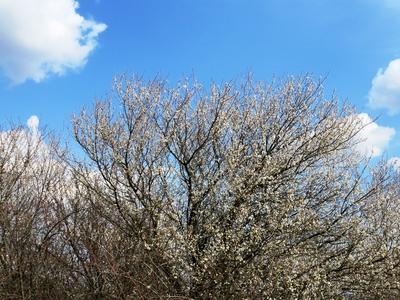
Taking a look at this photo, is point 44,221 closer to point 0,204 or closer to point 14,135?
point 0,204

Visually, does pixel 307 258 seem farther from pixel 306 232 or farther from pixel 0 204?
pixel 0 204

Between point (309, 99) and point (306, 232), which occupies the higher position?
point (309, 99)

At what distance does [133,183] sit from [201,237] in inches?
101

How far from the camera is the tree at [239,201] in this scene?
1307 centimetres

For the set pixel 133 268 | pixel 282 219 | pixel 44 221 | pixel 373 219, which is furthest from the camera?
pixel 44 221

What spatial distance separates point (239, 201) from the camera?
46.1 feet

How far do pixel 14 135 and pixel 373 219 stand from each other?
1315cm

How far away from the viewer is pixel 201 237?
13859mm

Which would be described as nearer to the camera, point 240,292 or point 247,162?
point 240,292

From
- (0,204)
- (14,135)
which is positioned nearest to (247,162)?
(0,204)

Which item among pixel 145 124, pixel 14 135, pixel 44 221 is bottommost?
pixel 44 221

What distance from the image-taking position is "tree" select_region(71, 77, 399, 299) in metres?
13.1

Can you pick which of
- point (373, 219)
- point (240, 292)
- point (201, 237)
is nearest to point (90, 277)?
point (201, 237)

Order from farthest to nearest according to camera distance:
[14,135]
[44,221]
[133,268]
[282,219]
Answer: [14,135]
[44,221]
[282,219]
[133,268]
